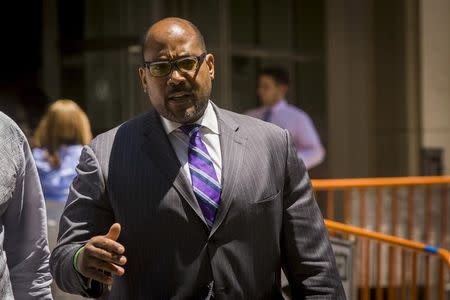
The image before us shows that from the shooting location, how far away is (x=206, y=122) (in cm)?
327

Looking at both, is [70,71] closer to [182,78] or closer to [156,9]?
[156,9]

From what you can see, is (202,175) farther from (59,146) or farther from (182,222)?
(59,146)

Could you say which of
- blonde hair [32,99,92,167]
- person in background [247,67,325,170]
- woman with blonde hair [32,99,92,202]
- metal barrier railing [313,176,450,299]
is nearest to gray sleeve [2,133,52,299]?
woman with blonde hair [32,99,92,202]

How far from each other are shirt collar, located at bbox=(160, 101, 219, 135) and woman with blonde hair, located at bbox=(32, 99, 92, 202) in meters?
3.50

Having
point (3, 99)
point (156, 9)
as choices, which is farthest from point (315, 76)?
point (3, 99)

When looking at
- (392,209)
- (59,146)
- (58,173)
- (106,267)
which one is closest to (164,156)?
(106,267)

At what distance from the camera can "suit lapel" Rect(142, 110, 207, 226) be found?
3.09 metres

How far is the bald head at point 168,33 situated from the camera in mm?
3143

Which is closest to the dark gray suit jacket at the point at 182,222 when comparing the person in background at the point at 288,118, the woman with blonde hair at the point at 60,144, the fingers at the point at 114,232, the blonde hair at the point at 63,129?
the fingers at the point at 114,232

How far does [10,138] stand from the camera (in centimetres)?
329

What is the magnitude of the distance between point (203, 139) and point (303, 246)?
501 mm

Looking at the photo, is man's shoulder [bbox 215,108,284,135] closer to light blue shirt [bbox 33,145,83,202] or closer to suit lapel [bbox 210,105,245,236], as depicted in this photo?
suit lapel [bbox 210,105,245,236]

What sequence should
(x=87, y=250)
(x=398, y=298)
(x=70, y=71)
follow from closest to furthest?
1. (x=87, y=250)
2. (x=398, y=298)
3. (x=70, y=71)

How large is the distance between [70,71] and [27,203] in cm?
723
